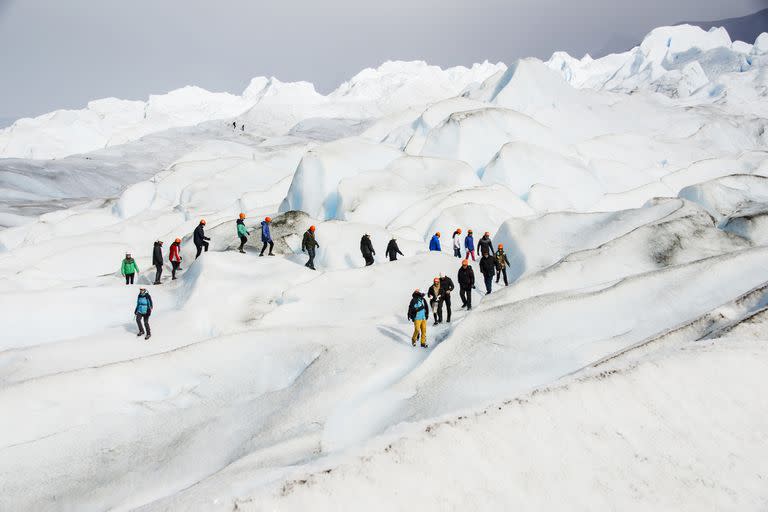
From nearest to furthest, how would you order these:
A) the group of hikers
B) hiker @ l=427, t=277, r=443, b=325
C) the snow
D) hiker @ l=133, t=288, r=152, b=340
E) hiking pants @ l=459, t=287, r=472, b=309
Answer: the snow, the group of hikers, hiker @ l=427, t=277, r=443, b=325, hiker @ l=133, t=288, r=152, b=340, hiking pants @ l=459, t=287, r=472, b=309

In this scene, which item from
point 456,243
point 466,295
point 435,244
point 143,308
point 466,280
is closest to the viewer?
point 143,308

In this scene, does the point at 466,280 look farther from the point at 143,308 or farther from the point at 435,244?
the point at 143,308

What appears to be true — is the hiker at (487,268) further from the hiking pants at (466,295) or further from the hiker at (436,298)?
A: the hiker at (436,298)

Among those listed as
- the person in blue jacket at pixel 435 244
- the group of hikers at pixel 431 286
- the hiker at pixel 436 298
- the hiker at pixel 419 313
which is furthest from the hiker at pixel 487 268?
the hiker at pixel 419 313

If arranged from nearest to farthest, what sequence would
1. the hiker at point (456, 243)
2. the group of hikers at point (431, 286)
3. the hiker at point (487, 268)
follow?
1. the group of hikers at point (431, 286)
2. the hiker at point (487, 268)
3. the hiker at point (456, 243)

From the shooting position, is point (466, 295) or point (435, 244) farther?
point (435, 244)

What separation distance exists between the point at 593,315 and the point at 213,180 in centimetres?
3498

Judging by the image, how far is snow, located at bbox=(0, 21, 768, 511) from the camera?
6.98m

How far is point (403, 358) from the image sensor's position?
1252 cm

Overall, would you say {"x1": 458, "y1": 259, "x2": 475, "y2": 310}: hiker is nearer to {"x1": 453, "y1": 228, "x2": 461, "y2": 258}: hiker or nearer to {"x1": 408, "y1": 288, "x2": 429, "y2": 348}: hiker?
{"x1": 408, "y1": 288, "x2": 429, "y2": 348}: hiker

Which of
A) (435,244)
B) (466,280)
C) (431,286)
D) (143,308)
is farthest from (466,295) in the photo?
(143,308)

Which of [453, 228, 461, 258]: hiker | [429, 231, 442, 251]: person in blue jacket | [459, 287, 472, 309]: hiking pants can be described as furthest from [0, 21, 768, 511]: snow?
[453, 228, 461, 258]: hiker

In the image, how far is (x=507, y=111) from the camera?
38219 millimetres

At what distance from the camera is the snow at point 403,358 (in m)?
6.98
